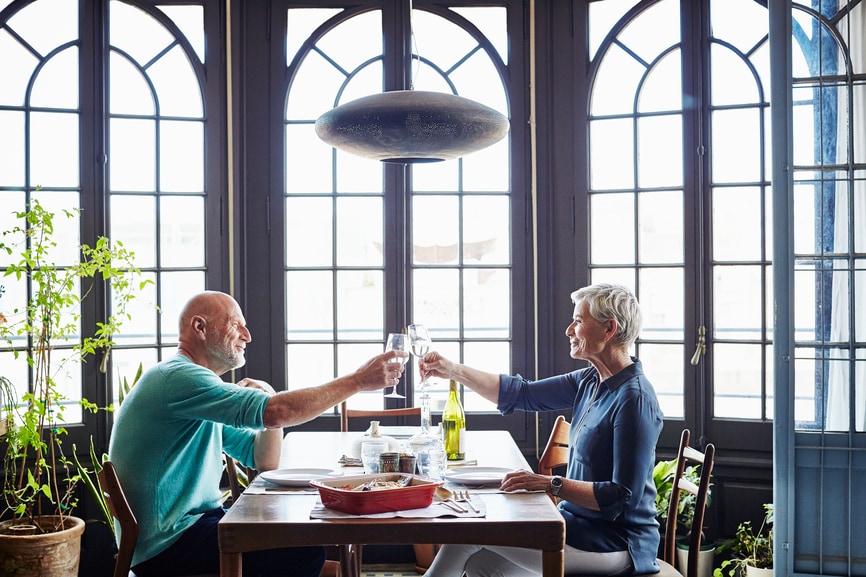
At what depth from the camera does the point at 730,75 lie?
4.10 m

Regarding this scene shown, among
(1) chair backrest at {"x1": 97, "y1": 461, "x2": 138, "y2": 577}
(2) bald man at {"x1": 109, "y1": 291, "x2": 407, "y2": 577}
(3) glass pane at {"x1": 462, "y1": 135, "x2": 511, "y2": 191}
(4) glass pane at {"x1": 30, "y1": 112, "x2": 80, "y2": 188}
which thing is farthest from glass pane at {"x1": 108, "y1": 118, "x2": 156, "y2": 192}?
(1) chair backrest at {"x1": 97, "y1": 461, "x2": 138, "y2": 577}

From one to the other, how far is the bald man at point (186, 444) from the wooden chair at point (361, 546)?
2.36 ft

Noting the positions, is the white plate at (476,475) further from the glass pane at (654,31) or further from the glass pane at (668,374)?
the glass pane at (654,31)

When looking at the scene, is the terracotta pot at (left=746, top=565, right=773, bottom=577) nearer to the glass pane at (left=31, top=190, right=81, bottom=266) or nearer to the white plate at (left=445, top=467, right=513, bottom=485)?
the white plate at (left=445, top=467, right=513, bottom=485)

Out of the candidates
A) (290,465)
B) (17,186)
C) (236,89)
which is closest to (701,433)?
(290,465)

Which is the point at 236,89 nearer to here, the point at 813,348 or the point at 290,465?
the point at 290,465

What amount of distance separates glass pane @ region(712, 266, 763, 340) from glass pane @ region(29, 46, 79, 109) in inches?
128

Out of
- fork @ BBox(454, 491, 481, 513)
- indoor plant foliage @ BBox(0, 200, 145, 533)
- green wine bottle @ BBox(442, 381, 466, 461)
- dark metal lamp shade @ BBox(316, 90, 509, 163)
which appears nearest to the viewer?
fork @ BBox(454, 491, 481, 513)

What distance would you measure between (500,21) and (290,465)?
2.68m

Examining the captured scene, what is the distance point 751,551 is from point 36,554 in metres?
3.00

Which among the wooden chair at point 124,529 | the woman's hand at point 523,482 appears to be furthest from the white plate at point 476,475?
the wooden chair at point 124,529

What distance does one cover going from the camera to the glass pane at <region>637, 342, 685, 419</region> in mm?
4180

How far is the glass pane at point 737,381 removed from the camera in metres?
4.05

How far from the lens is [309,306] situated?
441cm
